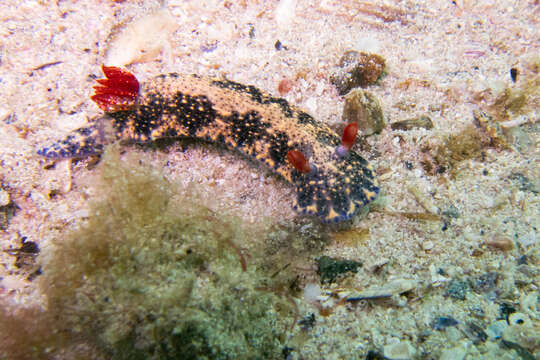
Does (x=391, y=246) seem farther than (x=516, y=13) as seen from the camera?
No

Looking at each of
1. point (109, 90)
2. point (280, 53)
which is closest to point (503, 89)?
point (280, 53)

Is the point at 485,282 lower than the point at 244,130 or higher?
lower

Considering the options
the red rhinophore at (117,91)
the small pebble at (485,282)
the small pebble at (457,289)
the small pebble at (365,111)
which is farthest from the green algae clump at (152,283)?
the small pebble at (365,111)

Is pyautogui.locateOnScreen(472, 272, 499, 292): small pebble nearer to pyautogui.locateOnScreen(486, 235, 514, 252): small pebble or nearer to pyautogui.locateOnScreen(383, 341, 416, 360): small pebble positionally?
pyautogui.locateOnScreen(486, 235, 514, 252): small pebble

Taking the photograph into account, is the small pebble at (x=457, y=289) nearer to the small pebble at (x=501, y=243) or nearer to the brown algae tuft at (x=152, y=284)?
the small pebble at (x=501, y=243)

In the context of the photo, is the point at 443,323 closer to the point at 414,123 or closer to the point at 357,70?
the point at 414,123

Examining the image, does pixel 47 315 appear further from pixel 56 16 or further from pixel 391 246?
pixel 56 16

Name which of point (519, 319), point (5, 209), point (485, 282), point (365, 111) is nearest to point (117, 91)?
point (5, 209)
